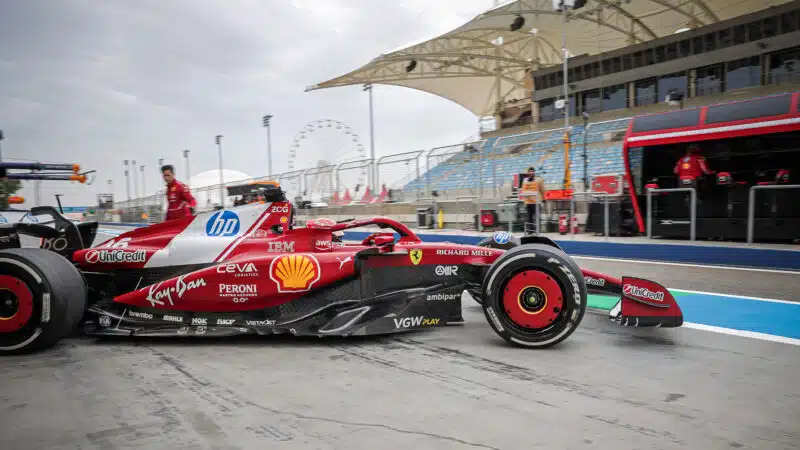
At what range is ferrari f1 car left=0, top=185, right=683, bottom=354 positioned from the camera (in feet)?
12.4

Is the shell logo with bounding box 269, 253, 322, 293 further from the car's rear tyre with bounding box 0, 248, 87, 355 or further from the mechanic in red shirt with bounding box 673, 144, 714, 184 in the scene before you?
the mechanic in red shirt with bounding box 673, 144, 714, 184

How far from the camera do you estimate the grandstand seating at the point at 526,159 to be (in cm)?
1397

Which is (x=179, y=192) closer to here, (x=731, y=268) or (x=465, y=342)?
(x=465, y=342)

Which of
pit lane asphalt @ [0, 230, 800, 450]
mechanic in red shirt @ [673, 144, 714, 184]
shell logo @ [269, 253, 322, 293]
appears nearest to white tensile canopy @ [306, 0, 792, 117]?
mechanic in red shirt @ [673, 144, 714, 184]

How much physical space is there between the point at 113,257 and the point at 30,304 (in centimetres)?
77

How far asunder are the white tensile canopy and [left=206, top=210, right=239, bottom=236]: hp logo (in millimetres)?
31366

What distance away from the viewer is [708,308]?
5082mm

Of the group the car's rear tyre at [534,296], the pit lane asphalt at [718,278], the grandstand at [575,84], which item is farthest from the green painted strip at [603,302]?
the grandstand at [575,84]

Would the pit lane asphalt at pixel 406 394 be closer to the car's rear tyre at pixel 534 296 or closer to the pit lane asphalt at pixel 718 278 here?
the car's rear tyre at pixel 534 296

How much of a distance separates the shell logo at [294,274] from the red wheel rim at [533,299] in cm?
154

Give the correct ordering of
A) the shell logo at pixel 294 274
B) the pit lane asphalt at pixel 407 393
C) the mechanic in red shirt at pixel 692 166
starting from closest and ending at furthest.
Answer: the pit lane asphalt at pixel 407 393, the shell logo at pixel 294 274, the mechanic in red shirt at pixel 692 166

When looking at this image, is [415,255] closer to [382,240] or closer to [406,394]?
[382,240]

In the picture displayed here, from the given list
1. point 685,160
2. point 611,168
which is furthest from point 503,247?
point 611,168

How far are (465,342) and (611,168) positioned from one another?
1202cm
